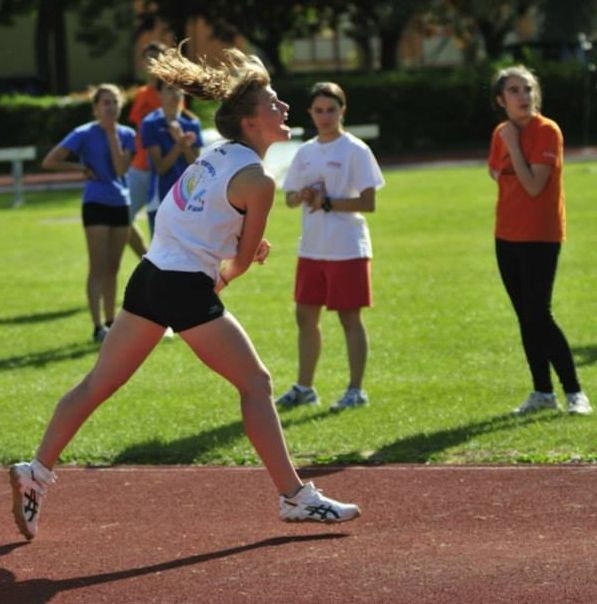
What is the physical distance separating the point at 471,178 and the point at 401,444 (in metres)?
20.4

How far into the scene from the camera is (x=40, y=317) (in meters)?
14.2

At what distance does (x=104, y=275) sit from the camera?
12.8 metres

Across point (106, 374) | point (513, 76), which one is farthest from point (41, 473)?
point (513, 76)

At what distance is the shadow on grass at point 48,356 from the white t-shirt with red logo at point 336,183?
3.05 m

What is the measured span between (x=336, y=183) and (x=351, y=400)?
1365mm

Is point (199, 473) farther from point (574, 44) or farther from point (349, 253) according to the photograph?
point (574, 44)

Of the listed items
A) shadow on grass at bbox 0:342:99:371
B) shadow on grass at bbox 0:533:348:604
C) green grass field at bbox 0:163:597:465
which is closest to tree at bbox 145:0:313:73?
green grass field at bbox 0:163:597:465

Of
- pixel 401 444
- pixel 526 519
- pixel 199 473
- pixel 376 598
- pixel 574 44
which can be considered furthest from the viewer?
pixel 574 44

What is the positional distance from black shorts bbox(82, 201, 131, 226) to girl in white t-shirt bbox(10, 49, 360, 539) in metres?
6.20

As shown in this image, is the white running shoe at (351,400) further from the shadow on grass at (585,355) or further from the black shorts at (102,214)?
the black shorts at (102,214)

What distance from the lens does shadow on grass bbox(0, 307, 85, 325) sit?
45.6 feet

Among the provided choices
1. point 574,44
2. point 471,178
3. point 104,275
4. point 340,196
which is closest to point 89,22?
point 574,44

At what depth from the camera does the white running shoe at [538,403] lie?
30.3ft

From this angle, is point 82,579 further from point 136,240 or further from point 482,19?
point 482,19
